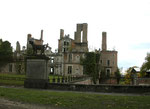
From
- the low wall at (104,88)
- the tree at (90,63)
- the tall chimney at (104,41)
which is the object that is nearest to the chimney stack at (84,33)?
the tall chimney at (104,41)

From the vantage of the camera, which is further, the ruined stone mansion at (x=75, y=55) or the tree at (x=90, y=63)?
the ruined stone mansion at (x=75, y=55)

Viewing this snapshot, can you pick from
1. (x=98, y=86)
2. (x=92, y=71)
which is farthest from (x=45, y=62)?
(x=92, y=71)

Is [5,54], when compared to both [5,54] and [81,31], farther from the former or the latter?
[81,31]

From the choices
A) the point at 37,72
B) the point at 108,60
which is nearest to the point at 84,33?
the point at 108,60

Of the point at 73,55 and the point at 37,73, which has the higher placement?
the point at 73,55

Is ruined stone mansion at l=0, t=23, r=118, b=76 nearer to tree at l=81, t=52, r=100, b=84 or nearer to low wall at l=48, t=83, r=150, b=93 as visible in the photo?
tree at l=81, t=52, r=100, b=84

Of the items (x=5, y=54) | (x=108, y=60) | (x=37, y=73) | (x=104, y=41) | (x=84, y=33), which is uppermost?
(x=84, y=33)

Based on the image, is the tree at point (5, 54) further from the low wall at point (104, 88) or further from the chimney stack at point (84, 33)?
the low wall at point (104, 88)

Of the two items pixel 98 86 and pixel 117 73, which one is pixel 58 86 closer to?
pixel 98 86

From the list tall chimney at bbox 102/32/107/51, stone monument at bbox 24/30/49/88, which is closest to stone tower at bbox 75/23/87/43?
tall chimney at bbox 102/32/107/51

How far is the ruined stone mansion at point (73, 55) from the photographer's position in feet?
191

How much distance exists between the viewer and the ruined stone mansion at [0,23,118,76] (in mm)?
58156

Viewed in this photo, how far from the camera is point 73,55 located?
58.9 metres

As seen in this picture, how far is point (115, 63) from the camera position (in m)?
64.7
